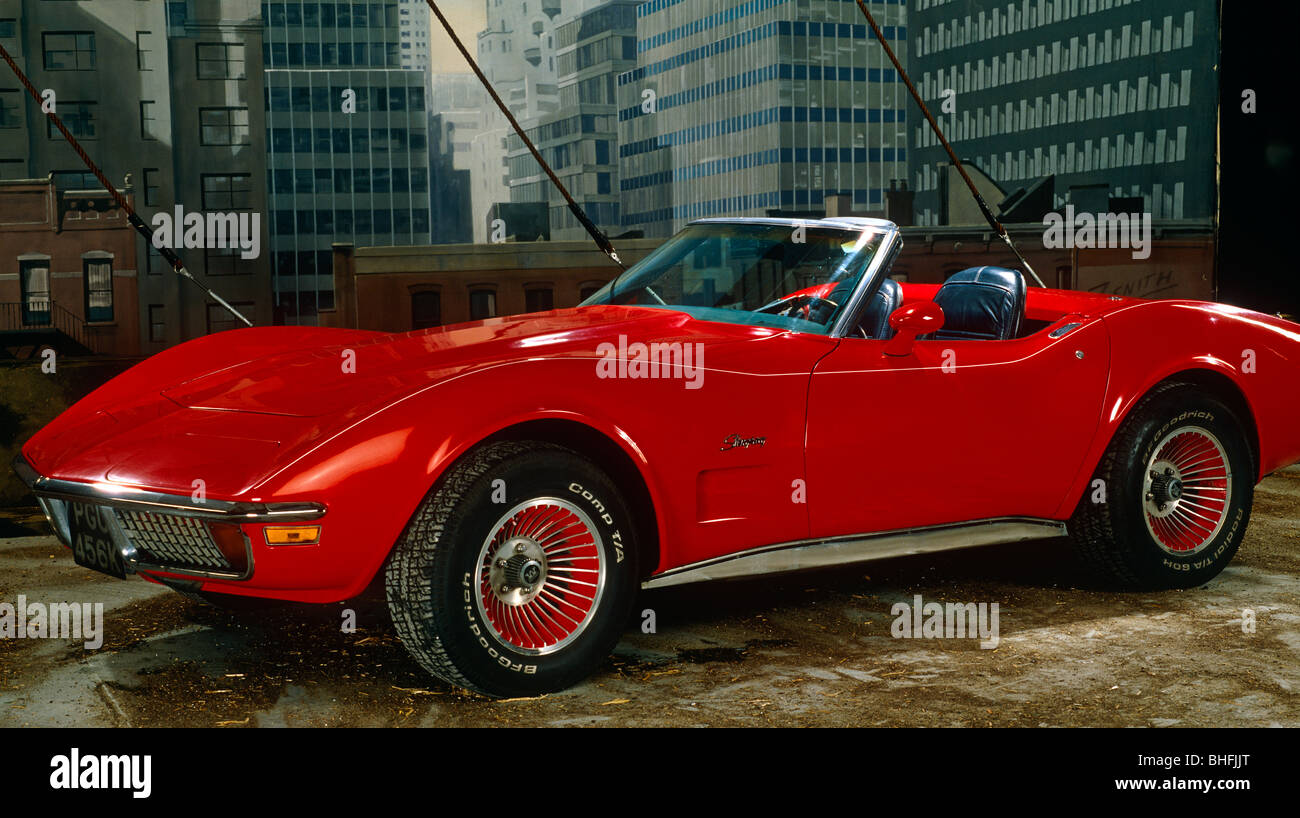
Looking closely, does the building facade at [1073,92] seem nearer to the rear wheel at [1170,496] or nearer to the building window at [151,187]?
the building window at [151,187]

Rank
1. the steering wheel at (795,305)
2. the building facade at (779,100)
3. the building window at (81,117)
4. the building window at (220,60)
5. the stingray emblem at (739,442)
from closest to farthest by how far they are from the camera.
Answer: the stingray emblem at (739,442), the steering wheel at (795,305), the building window at (81,117), the building window at (220,60), the building facade at (779,100)

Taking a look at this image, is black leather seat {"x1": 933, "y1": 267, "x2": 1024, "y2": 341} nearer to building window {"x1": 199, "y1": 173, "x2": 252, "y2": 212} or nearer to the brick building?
the brick building

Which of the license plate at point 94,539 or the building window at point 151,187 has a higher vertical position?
the building window at point 151,187

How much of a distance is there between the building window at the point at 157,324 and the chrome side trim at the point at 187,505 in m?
54.8

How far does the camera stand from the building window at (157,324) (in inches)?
2195

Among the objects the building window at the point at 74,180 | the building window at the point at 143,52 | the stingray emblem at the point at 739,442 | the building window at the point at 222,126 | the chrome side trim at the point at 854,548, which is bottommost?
the chrome side trim at the point at 854,548

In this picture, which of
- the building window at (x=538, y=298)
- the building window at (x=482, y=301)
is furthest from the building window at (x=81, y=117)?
the building window at (x=538, y=298)

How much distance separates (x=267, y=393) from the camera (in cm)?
407

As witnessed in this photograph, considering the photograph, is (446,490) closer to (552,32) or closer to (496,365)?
(496,365)

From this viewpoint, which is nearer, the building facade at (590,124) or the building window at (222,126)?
the building window at (222,126)

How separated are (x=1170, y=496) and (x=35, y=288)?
175 feet

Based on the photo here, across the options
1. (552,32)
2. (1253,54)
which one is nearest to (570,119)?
(552,32)

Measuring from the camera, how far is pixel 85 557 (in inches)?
155

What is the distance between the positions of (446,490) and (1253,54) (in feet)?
36.4
